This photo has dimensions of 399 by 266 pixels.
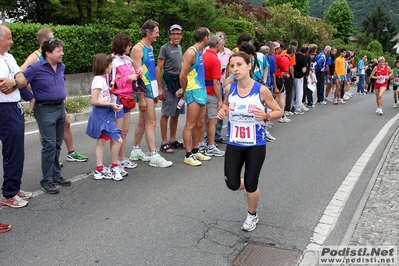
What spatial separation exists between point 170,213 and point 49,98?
2.01 metres

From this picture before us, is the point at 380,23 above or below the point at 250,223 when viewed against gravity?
above

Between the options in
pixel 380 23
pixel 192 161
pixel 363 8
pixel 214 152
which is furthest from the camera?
pixel 363 8

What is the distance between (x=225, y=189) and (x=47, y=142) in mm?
2333

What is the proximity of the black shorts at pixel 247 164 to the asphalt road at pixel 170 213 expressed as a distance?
0.52m

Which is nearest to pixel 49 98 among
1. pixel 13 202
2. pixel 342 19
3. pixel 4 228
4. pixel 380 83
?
pixel 13 202

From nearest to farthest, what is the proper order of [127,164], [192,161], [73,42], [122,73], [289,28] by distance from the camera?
[122,73], [127,164], [192,161], [73,42], [289,28]

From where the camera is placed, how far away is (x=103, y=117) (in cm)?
587

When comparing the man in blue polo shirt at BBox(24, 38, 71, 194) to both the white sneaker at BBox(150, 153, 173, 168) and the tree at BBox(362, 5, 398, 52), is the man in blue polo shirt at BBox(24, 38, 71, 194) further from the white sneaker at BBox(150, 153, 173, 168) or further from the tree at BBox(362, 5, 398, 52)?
the tree at BBox(362, 5, 398, 52)

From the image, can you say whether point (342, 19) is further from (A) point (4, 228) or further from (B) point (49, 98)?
(A) point (4, 228)

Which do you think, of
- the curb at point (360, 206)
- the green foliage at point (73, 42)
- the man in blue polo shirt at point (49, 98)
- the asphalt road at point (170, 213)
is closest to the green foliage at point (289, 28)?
the green foliage at point (73, 42)

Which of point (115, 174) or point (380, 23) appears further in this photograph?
point (380, 23)

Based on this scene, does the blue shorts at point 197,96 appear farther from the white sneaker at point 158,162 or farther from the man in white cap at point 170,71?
the white sneaker at point 158,162

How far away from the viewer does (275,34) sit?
29.5m

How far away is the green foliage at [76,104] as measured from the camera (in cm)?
1128
